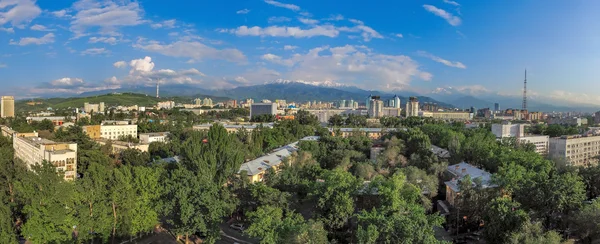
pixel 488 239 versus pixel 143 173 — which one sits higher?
pixel 143 173

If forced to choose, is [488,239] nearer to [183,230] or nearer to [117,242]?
[183,230]

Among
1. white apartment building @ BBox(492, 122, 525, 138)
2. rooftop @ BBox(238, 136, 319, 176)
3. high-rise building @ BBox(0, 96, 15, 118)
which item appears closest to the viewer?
rooftop @ BBox(238, 136, 319, 176)

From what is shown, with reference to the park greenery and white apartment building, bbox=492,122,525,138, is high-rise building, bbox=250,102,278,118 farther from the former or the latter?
the park greenery

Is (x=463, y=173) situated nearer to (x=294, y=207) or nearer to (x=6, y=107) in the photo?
(x=294, y=207)

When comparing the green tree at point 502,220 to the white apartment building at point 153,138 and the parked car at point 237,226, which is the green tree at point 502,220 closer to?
the parked car at point 237,226

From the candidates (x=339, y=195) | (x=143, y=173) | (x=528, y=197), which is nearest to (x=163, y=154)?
(x=143, y=173)

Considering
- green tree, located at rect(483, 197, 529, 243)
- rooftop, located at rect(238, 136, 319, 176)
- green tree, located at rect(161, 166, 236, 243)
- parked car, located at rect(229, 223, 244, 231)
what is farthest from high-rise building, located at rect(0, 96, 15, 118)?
green tree, located at rect(483, 197, 529, 243)
